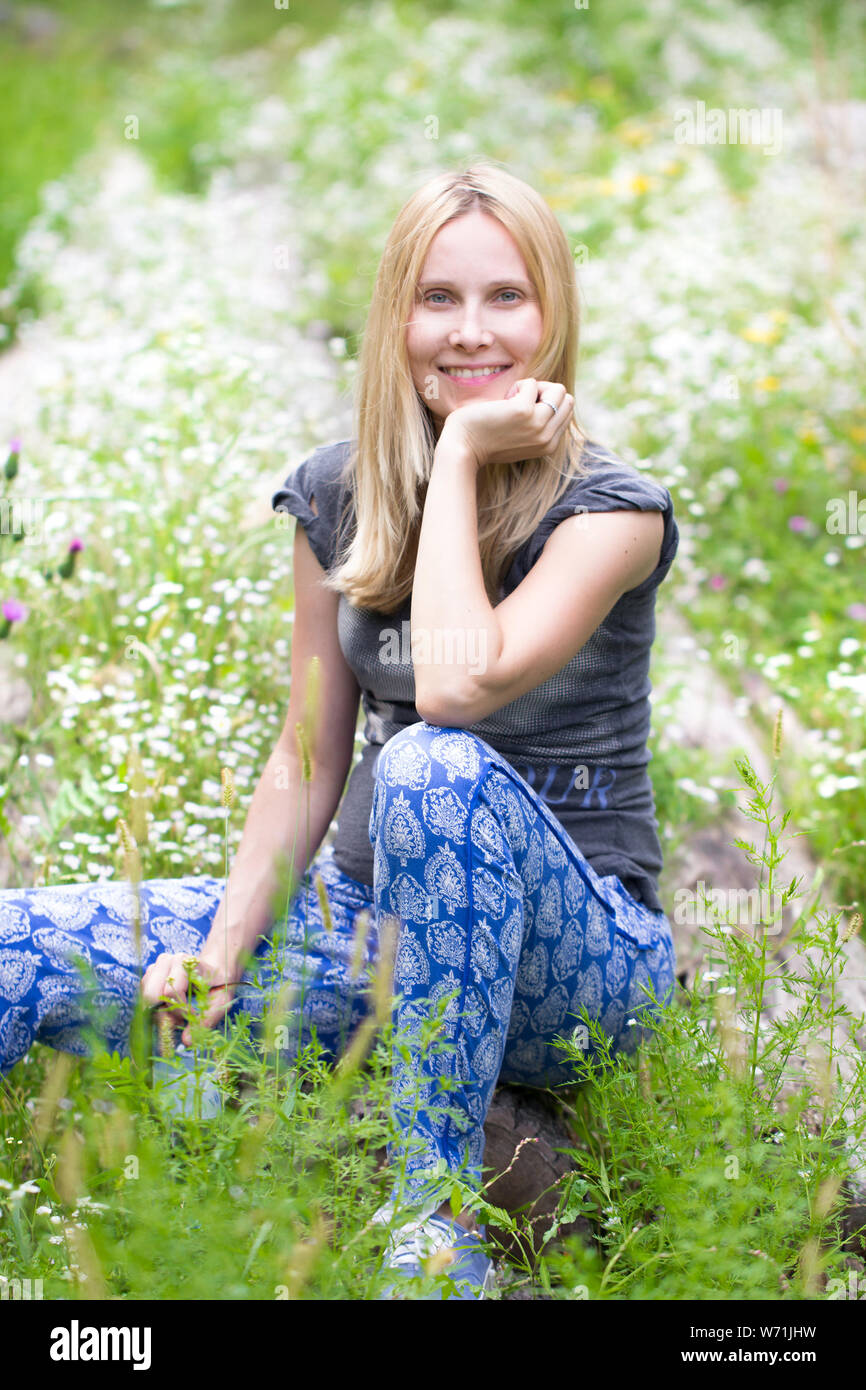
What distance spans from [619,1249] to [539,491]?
1159 mm

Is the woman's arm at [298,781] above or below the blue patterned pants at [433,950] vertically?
above

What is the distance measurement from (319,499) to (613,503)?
601 millimetres

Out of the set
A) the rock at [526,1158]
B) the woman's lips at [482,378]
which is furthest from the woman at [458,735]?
the rock at [526,1158]

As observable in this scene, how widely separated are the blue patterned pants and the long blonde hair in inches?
17.1

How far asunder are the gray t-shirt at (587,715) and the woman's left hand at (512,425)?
0.10 metres

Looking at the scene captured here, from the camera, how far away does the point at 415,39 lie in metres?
8.45

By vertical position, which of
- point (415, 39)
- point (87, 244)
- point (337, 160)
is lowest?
point (87, 244)

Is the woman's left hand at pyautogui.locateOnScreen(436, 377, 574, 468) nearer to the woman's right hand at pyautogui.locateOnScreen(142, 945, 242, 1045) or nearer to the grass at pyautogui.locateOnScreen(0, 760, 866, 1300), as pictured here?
the grass at pyautogui.locateOnScreen(0, 760, 866, 1300)

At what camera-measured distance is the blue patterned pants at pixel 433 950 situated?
67.2 inches

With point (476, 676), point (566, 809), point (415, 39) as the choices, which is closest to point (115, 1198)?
point (476, 676)

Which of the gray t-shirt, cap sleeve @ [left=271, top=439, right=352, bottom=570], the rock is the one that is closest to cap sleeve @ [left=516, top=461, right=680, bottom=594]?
the gray t-shirt

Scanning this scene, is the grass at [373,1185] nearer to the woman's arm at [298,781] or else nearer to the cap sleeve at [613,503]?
the woman's arm at [298,781]

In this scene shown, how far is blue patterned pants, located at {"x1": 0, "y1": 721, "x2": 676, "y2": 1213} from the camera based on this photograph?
1.71 m

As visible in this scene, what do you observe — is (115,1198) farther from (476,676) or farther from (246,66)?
(246,66)
